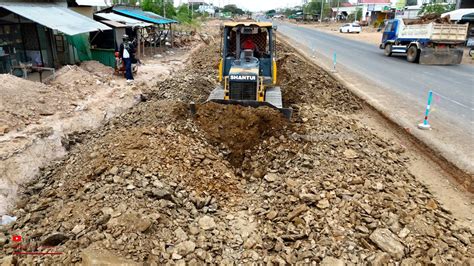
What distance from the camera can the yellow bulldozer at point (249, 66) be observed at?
29.0ft

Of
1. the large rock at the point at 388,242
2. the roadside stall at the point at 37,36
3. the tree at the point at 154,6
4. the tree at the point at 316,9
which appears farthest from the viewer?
the tree at the point at 316,9

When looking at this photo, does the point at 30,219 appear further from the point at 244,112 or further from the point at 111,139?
the point at 244,112

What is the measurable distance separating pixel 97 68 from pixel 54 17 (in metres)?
2.66

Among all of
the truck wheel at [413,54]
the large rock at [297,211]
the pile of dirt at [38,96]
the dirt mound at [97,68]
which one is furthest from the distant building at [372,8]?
the large rock at [297,211]

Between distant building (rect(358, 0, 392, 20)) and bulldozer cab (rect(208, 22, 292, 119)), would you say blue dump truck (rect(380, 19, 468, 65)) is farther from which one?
distant building (rect(358, 0, 392, 20))

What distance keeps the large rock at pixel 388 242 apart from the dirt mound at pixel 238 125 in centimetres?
329

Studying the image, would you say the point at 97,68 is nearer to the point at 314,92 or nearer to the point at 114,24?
the point at 114,24

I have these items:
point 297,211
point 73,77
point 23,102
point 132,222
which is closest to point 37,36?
point 73,77

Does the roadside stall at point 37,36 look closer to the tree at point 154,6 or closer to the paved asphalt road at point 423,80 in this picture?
the paved asphalt road at point 423,80

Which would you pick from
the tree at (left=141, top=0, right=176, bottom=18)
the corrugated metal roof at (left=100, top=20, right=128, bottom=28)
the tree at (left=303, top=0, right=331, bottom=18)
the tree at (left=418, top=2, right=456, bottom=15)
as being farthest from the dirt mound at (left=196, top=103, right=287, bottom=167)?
the tree at (left=303, top=0, right=331, bottom=18)

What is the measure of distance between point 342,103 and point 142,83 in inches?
299

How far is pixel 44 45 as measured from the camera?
15.2 m

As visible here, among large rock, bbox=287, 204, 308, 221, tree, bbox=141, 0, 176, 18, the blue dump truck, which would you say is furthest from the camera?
tree, bbox=141, 0, 176, 18

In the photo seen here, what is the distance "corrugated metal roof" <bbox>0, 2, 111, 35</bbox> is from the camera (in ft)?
42.0
